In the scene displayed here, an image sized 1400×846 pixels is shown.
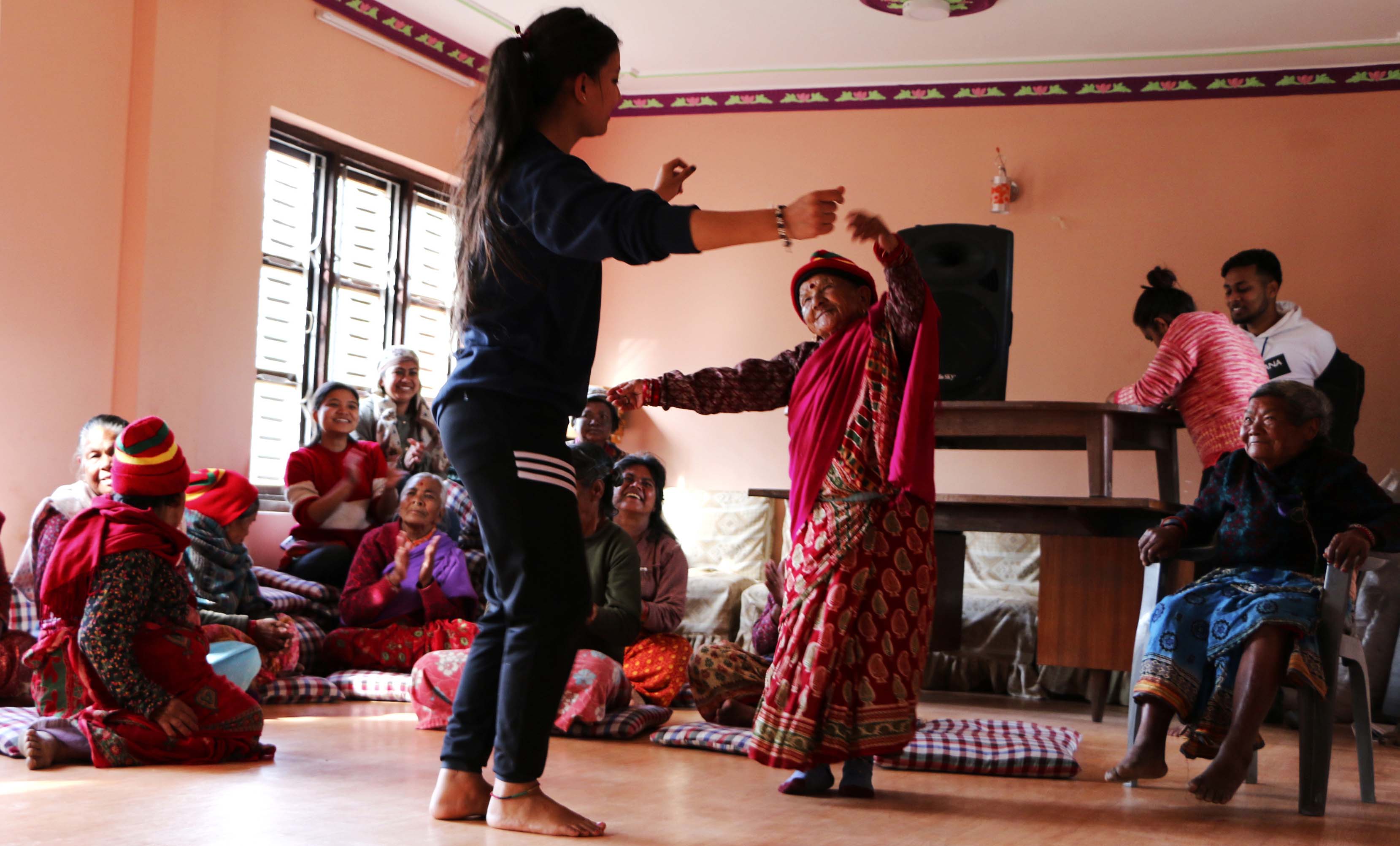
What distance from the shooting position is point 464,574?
4395mm

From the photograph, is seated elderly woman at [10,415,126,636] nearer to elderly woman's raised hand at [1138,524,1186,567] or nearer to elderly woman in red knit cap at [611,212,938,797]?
elderly woman in red knit cap at [611,212,938,797]

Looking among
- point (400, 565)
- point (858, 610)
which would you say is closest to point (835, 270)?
point (858, 610)

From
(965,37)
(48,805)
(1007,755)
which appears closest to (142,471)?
(48,805)

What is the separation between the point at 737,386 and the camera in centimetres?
284

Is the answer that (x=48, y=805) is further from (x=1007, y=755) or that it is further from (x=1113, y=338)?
(x=1113, y=338)

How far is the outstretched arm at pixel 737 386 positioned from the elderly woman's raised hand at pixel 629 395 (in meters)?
0.04

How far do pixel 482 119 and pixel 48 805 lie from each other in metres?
1.41

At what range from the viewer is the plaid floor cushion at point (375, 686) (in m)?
4.05

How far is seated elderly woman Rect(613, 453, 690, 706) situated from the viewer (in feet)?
12.7

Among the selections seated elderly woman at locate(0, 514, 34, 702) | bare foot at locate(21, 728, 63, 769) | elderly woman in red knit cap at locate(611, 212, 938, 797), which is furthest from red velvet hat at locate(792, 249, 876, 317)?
seated elderly woman at locate(0, 514, 34, 702)

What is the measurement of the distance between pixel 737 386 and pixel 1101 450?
160 centimetres

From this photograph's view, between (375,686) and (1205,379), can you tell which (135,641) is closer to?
(375,686)

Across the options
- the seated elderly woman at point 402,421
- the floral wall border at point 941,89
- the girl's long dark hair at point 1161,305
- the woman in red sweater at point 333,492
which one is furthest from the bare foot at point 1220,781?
the floral wall border at point 941,89

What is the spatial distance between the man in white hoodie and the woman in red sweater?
3.39 meters
